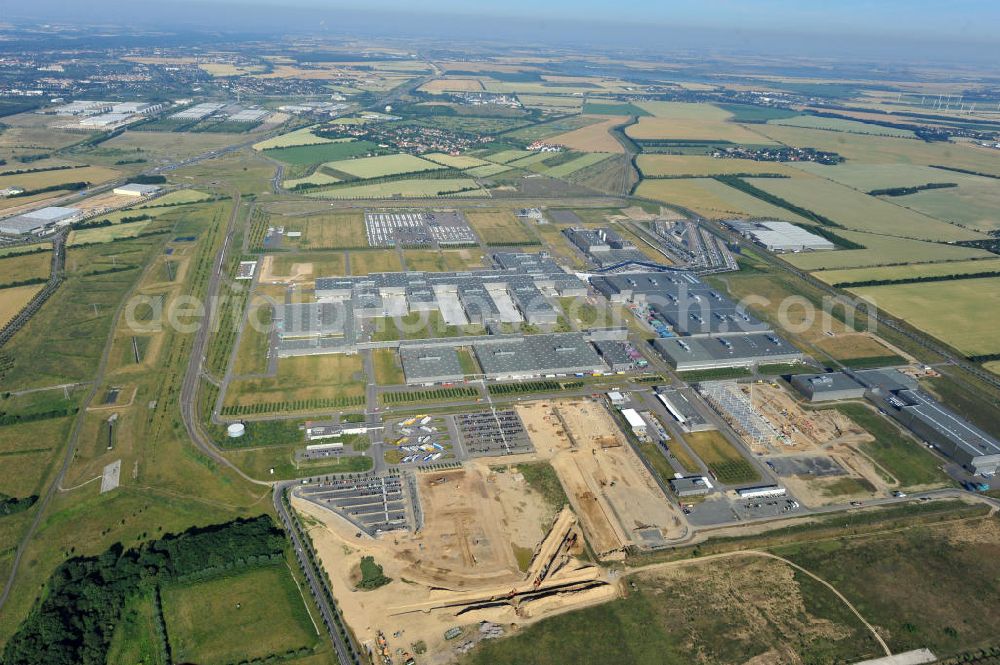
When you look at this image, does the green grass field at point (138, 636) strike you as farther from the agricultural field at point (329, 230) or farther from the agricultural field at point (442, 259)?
the agricultural field at point (329, 230)

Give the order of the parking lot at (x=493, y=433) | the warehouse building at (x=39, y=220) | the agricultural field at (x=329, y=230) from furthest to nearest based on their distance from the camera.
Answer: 1. the agricultural field at (x=329, y=230)
2. the warehouse building at (x=39, y=220)
3. the parking lot at (x=493, y=433)

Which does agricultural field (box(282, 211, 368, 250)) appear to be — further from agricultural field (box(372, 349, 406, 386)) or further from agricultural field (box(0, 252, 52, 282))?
agricultural field (box(372, 349, 406, 386))

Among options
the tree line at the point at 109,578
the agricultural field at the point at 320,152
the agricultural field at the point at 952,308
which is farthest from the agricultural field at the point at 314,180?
the agricultural field at the point at 952,308

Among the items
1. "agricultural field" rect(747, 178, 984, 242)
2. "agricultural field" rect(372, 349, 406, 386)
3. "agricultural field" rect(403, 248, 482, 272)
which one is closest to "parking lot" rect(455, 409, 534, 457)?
"agricultural field" rect(372, 349, 406, 386)

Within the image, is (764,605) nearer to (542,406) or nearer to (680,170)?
(542,406)

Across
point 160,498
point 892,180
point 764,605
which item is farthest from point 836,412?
point 892,180

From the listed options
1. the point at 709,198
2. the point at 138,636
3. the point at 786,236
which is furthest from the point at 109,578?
the point at 709,198
